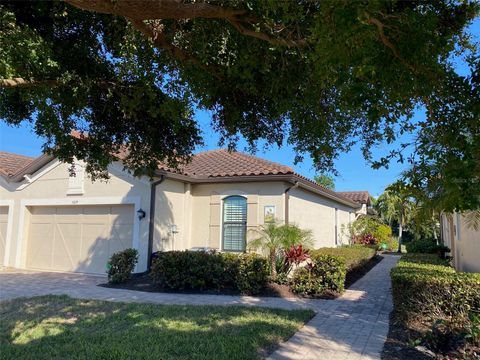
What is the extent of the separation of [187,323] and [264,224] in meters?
6.67

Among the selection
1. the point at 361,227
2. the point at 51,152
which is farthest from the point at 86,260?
the point at 361,227

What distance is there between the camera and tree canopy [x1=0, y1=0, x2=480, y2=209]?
10.3 feet

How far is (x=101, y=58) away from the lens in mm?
7508

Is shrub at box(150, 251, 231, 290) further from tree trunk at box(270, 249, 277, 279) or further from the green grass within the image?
the green grass

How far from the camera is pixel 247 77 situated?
235 inches

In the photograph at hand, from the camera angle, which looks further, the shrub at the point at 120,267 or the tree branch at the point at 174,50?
the shrub at the point at 120,267

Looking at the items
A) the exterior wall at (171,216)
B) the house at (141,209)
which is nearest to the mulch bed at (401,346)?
the house at (141,209)

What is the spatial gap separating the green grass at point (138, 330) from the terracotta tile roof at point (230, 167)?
6.13 meters

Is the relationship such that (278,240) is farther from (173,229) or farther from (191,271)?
(173,229)

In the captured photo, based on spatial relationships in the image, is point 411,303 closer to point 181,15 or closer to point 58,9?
point 181,15

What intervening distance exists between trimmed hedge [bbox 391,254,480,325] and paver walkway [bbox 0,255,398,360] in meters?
0.59

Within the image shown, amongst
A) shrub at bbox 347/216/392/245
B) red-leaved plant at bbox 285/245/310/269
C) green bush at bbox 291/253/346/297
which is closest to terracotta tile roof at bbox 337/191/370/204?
shrub at bbox 347/216/392/245

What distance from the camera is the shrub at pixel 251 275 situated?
10958mm

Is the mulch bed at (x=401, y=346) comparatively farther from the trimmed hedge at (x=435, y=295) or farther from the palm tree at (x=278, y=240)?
the palm tree at (x=278, y=240)
